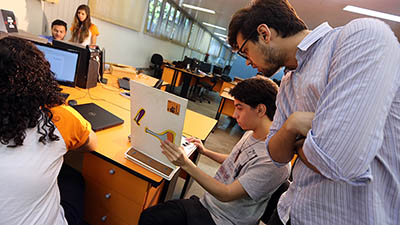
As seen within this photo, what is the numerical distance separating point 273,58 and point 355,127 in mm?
440

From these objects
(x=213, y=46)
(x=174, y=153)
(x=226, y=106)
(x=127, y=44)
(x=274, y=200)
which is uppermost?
(x=213, y=46)

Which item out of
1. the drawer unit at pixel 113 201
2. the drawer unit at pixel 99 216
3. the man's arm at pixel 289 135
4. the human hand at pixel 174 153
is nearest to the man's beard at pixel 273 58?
the man's arm at pixel 289 135

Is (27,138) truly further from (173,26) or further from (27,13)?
(173,26)

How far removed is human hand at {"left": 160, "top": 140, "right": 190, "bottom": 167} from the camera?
92 centimetres

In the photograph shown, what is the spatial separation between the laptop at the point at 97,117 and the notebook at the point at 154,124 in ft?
1.09

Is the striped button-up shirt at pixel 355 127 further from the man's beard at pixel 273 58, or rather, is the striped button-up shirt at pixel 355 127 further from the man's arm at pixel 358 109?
the man's beard at pixel 273 58

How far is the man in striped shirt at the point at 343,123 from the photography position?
423 mm

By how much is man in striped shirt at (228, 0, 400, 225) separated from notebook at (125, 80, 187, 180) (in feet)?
1.34

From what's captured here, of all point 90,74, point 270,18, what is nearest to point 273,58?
point 270,18

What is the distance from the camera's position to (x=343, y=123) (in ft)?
1.42

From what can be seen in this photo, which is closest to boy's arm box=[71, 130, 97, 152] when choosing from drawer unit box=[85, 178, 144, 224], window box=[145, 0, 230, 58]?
drawer unit box=[85, 178, 144, 224]

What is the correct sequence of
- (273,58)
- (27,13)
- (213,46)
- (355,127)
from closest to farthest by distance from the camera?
(355,127) → (273,58) → (27,13) → (213,46)

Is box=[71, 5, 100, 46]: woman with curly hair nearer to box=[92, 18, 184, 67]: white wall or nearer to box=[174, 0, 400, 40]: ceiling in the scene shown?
box=[92, 18, 184, 67]: white wall

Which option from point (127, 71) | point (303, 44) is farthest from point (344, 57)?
point (127, 71)
